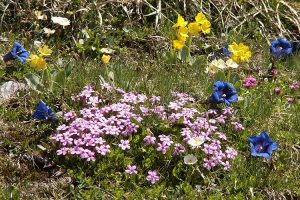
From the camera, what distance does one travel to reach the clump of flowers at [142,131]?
12.0 ft

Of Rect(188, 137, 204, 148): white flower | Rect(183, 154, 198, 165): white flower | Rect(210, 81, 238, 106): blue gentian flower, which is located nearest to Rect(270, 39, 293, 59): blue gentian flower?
Rect(210, 81, 238, 106): blue gentian flower

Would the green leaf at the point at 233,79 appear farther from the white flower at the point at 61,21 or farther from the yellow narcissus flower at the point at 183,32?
the white flower at the point at 61,21

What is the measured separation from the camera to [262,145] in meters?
3.76

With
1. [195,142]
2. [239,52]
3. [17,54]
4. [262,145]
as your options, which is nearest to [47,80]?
[17,54]

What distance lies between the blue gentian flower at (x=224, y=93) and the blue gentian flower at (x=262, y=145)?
44 centimetres

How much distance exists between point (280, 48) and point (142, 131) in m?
1.83

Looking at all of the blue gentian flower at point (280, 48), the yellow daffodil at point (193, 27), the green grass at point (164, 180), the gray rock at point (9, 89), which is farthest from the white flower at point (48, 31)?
the blue gentian flower at point (280, 48)

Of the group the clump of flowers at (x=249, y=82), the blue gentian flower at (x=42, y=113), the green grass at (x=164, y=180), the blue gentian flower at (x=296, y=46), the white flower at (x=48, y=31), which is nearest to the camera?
the green grass at (x=164, y=180)

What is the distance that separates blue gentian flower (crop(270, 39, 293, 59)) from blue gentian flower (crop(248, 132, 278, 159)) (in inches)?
60.8

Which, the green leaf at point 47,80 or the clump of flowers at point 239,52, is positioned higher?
the clump of flowers at point 239,52

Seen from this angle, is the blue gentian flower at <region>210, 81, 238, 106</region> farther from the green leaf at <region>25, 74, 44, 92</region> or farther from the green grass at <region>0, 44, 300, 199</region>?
the green leaf at <region>25, 74, 44, 92</region>

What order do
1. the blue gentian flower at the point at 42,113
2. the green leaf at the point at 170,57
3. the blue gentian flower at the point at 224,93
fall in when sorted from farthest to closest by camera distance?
the green leaf at the point at 170,57 → the blue gentian flower at the point at 224,93 → the blue gentian flower at the point at 42,113

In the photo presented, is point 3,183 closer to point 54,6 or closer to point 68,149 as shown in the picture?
point 68,149

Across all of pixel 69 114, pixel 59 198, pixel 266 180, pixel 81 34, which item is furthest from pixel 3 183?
pixel 81 34
